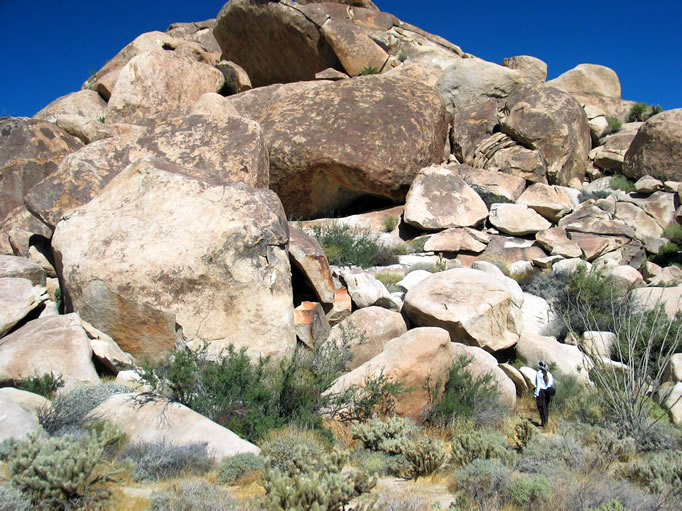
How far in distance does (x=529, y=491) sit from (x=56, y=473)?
3023 millimetres

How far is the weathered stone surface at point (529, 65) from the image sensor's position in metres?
21.6

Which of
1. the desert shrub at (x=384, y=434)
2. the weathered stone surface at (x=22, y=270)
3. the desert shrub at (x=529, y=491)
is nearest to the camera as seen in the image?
the desert shrub at (x=529, y=491)

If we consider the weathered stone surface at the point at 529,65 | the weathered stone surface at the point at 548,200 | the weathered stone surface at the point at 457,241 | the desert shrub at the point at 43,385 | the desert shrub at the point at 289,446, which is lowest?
the desert shrub at the point at 289,446

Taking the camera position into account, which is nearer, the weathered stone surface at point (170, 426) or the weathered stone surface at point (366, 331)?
the weathered stone surface at point (170, 426)

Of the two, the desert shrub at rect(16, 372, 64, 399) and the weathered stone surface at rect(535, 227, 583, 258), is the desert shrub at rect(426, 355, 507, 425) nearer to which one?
the desert shrub at rect(16, 372, 64, 399)

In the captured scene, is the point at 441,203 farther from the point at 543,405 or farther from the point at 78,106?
the point at 78,106

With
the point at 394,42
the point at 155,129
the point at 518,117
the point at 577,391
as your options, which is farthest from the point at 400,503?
the point at 394,42

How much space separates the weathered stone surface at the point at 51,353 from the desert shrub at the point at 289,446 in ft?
6.88

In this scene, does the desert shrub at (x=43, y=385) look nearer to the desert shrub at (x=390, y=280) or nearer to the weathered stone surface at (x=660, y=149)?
the desert shrub at (x=390, y=280)

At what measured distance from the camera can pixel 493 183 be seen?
12820 millimetres

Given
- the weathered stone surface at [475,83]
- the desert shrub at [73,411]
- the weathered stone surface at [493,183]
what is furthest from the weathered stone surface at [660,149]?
the desert shrub at [73,411]

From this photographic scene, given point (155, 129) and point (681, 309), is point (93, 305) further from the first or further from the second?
point (681, 309)

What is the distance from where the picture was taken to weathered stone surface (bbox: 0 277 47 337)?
20.6 ft

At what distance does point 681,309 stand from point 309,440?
654 cm
